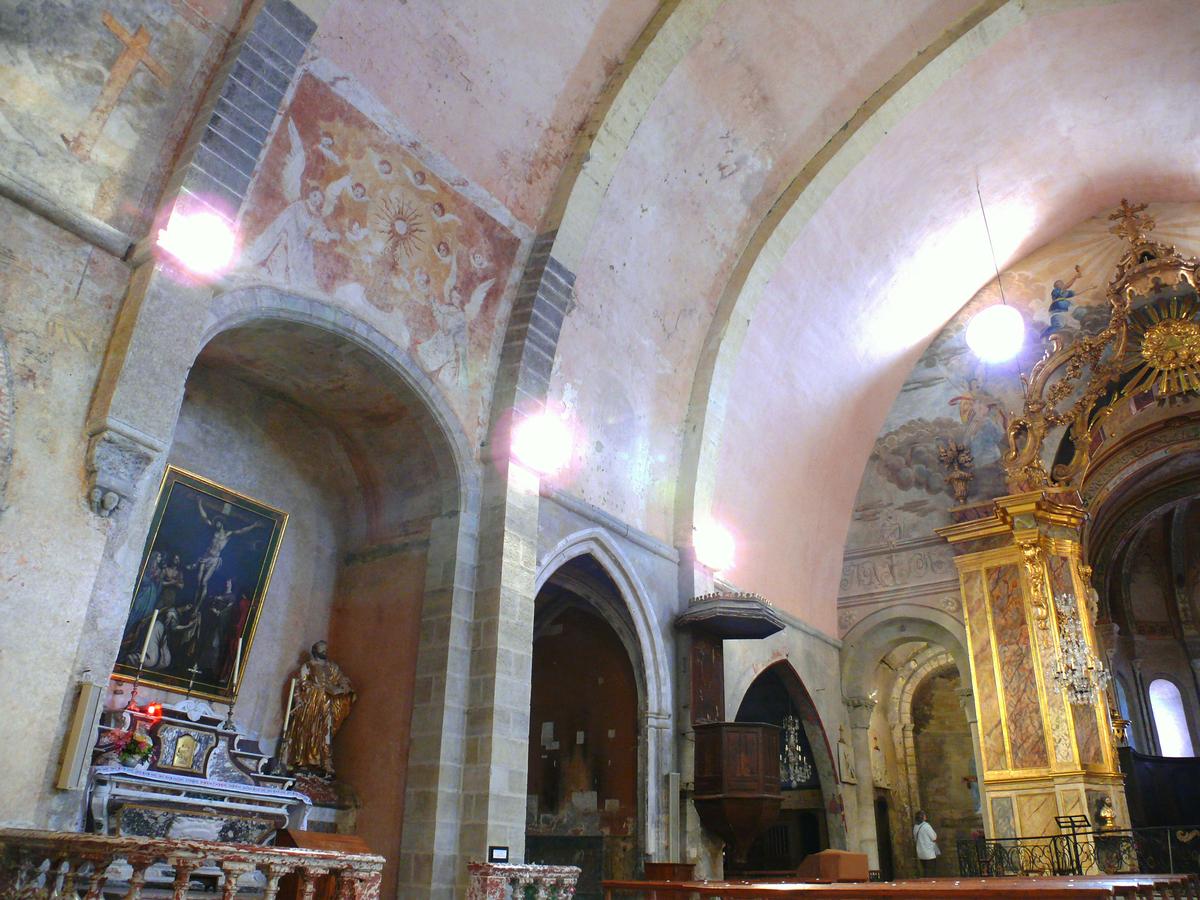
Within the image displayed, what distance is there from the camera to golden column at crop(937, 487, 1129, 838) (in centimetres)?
1255

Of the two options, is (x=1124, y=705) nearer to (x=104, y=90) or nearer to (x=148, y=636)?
(x=148, y=636)

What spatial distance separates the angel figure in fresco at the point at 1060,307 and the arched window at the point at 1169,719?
9.69 metres

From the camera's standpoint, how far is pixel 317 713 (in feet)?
29.2

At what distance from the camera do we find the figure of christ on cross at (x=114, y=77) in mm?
6473

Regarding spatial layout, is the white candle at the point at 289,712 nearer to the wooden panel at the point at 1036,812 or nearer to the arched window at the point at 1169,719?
the wooden panel at the point at 1036,812

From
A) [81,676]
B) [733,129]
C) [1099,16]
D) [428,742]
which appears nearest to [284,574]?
[428,742]

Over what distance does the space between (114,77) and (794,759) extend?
42.1ft

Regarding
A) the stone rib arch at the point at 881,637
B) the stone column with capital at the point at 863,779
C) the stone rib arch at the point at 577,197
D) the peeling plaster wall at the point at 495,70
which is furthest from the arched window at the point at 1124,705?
the peeling plaster wall at the point at 495,70

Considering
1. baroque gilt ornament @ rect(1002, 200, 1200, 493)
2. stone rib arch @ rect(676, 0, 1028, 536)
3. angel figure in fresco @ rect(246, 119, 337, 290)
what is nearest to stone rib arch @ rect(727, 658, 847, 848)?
stone rib arch @ rect(676, 0, 1028, 536)

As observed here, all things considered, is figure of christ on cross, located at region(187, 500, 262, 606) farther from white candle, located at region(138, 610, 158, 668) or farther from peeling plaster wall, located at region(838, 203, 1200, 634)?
peeling plaster wall, located at region(838, 203, 1200, 634)

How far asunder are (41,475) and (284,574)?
3739mm

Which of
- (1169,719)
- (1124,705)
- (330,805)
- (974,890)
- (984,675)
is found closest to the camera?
(974,890)

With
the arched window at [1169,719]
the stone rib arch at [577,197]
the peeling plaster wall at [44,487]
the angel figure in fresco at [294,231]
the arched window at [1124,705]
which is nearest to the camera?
the peeling plaster wall at [44,487]

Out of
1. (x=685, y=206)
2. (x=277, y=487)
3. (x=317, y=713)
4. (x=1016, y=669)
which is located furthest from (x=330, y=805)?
(x=1016, y=669)
